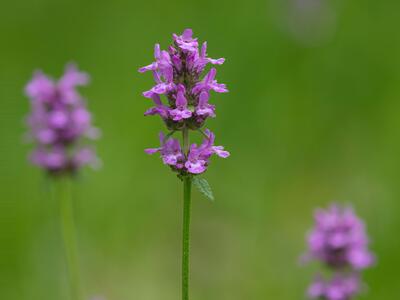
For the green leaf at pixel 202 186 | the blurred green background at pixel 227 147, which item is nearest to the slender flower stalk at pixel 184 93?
the green leaf at pixel 202 186

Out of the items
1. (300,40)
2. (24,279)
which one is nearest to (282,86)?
(300,40)

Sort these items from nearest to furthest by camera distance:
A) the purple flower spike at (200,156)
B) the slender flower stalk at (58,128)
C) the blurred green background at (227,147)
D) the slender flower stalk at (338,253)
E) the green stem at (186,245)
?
1. the green stem at (186,245)
2. the purple flower spike at (200,156)
3. the slender flower stalk at (338,253)
4. the slender flower stalk at (58,128)
5. the blurred green background at (227,147)

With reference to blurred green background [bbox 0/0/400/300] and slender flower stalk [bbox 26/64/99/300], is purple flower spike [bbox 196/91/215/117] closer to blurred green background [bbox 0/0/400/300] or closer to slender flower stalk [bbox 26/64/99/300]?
slender flower stalk [bbox 26/64/99/300]

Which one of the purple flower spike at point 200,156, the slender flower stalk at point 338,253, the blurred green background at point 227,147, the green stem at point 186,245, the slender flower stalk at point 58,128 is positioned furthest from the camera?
the blurred green background at point 227,147

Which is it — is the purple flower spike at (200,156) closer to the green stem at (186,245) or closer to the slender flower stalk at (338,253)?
the green stem at (186,245)

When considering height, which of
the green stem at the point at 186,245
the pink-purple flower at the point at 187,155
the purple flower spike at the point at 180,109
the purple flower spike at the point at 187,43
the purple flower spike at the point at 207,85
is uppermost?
the purple flower spike at the point at 187,43

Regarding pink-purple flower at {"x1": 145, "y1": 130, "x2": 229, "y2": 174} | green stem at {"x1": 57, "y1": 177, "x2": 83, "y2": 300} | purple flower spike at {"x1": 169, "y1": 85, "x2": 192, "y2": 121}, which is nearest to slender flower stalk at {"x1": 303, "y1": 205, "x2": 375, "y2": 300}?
green stem at {"x1": 57, "y1": 177, "x2": 83, "y2": 300}

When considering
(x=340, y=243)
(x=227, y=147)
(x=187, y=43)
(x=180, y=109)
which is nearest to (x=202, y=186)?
(x=180, y=109)

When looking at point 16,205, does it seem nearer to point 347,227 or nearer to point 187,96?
point 347,227
